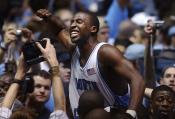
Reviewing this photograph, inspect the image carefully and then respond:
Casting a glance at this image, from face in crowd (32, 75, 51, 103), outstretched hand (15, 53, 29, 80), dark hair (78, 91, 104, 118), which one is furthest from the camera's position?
face in crowd (32, 75, 51, 103)

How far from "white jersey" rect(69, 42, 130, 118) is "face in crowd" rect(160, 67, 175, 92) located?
1.59 metres

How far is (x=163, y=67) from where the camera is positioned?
912cm

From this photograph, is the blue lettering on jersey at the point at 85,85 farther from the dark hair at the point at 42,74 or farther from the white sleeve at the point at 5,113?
the dark hair at the point at 42,74

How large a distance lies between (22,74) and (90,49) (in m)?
0.70

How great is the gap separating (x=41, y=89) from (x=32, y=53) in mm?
1591

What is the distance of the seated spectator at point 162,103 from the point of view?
7.10 m

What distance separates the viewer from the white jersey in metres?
6.74

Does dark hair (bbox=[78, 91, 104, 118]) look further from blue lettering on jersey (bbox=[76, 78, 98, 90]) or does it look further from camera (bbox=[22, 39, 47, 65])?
blue lettering on jersey (bbox=[76, 78, 98, 90])

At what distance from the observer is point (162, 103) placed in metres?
7.22

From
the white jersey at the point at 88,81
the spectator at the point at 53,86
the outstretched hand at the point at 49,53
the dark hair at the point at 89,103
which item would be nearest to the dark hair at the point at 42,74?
the white jersey at the point at 88,81

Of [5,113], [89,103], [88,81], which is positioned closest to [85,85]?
[88,81]

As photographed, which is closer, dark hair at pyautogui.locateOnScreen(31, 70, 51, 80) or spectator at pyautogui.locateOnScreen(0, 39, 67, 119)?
spectator at pyautogui.locateOnScreen(0, 39, 67, 119)

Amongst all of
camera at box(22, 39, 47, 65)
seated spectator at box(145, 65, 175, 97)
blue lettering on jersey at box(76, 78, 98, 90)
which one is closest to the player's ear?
blue lettering on jersey at box(76, 78, 98, 90)

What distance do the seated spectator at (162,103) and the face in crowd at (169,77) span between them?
0.89 m
